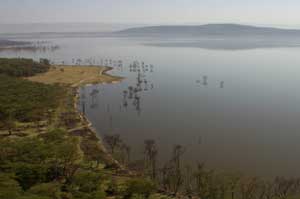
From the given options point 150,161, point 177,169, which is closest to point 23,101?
point 150,161

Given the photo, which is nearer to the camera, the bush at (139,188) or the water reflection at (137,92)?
the bush at (139,188)

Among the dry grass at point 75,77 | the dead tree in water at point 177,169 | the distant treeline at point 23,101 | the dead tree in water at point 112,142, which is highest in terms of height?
the dry grass at point 75,77

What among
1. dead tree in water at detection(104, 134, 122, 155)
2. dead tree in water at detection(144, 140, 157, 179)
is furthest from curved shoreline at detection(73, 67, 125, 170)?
dead tree in water at detection(144, 140, 157, 179)

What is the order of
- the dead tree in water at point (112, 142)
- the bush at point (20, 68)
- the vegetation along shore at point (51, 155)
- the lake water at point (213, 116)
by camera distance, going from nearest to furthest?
the vegetation along shore at point (51, 155)
the lake water at point (213, 116)
the dead tree in water at point (112, 142)
the bush at point (20, 68)

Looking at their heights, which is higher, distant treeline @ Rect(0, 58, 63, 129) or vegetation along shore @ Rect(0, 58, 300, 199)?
distant treeline @ Rect(0, 58, 63, 129)

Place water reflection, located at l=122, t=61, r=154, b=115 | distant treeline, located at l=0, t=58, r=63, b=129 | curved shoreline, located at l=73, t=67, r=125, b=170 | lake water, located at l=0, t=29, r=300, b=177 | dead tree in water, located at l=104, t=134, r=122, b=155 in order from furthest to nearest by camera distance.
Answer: water reflection, located at l=122, t=61, r=154, b=115 → distant treeline, located at l=0, t=58, r=63, b=129 → dead tree in water, located at l=104, t=134, r=122, b=155 → lake water, located at l=0, t=29, r=300, b=177 → curved shoreline, located at l=73, t=67, r=125, b=170

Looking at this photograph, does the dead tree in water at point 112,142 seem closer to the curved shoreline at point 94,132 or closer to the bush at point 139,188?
the curved shoreline at point 94,132

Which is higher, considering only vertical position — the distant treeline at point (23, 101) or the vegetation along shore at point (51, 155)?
the distant treeline at point (23, 101)

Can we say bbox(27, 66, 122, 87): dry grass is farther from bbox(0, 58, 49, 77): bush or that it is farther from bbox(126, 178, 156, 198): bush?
bbox(126, 178, 156, 198): bush

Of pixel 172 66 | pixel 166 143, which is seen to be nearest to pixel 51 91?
pixel 166 143

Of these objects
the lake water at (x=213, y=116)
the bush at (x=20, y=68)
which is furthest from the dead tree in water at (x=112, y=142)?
the bush at (x=20, y=68)

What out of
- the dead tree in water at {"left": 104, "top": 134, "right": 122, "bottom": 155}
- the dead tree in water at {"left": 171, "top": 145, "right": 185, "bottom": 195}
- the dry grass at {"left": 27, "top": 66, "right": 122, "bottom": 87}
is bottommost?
the dead tree in water at {"left": 171, "top": 145, "right": 185, "bottom": 195}
